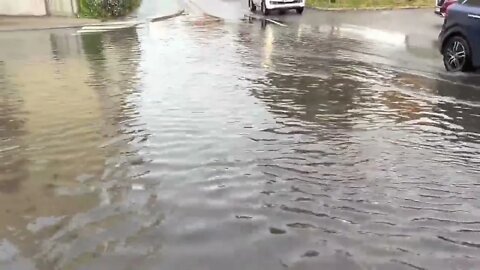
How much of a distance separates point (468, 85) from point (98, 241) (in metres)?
7.79

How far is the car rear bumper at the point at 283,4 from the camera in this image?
25.8m

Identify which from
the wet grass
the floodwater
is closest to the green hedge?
the wet grass

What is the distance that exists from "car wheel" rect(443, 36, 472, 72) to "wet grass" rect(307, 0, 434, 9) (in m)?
15.4

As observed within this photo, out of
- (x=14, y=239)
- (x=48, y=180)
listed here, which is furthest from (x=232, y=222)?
(x=48, y=180)

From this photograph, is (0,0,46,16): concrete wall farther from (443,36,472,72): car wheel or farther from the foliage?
(443,36,472,72): car wheel

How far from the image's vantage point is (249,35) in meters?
17.8

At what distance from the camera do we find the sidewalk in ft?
69.1

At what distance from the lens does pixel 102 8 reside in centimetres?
2423

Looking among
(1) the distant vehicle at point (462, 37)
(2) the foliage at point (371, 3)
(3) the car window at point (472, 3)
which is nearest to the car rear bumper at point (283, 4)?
(2) the foliage at point (371, 3)

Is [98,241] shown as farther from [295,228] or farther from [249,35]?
[249,35]

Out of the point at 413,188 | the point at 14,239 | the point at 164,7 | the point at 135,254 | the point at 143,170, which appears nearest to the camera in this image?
the point at 135,254

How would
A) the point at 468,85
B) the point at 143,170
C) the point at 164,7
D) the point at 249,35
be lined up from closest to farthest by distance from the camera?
the point at 143,170 < the point at 468,85 < the point at 249,35 < the point at 164,7

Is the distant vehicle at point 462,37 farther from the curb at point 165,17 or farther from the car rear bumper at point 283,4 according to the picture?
the car rear bumper at point 283,4

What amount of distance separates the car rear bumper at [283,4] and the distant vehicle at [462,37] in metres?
15.5
